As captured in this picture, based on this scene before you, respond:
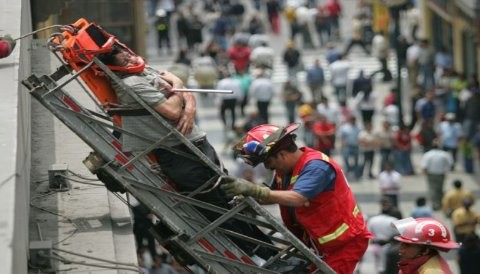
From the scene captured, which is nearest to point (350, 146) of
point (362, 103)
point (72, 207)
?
point (362, 103)

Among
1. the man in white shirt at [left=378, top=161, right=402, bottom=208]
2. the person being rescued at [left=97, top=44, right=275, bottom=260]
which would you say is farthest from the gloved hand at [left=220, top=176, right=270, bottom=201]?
the man in white shirt at [left=378, top=161, right=402, bottom=208]

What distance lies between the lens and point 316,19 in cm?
4800

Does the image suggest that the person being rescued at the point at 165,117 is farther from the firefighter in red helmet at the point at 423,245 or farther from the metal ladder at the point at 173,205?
the firefighter in red helmet at the point at 423,245

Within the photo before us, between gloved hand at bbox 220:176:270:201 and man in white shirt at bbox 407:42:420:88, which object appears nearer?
gloved hand at bbox 220:176:270:201

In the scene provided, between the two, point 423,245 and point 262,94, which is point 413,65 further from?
point 423,245

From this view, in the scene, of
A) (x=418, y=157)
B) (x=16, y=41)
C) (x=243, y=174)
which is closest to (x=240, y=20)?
(x=418, y=157)

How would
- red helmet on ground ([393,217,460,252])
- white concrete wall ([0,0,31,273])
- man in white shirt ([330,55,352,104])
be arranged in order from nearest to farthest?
white concrete wall ([0,0,31,273])
red helmet on ground ([393,217,460,252])
man in white shirt ([330,55,352,104])

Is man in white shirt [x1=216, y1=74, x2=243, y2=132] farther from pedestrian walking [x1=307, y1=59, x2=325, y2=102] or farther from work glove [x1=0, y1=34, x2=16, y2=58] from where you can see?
work glove [x1=0, y1=34, x2=16, y2=58]

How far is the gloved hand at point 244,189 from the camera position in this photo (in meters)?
9.52

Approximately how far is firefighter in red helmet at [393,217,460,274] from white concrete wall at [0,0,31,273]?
2421 mm

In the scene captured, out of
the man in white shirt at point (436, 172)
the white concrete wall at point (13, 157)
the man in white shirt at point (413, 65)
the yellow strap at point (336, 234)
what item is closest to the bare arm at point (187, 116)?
the white concrete wall at point (13, 157)

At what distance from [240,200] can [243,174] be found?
15.3 m

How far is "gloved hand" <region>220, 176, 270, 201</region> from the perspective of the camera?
31.2ft

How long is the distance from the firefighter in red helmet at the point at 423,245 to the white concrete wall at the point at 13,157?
7.94ft
